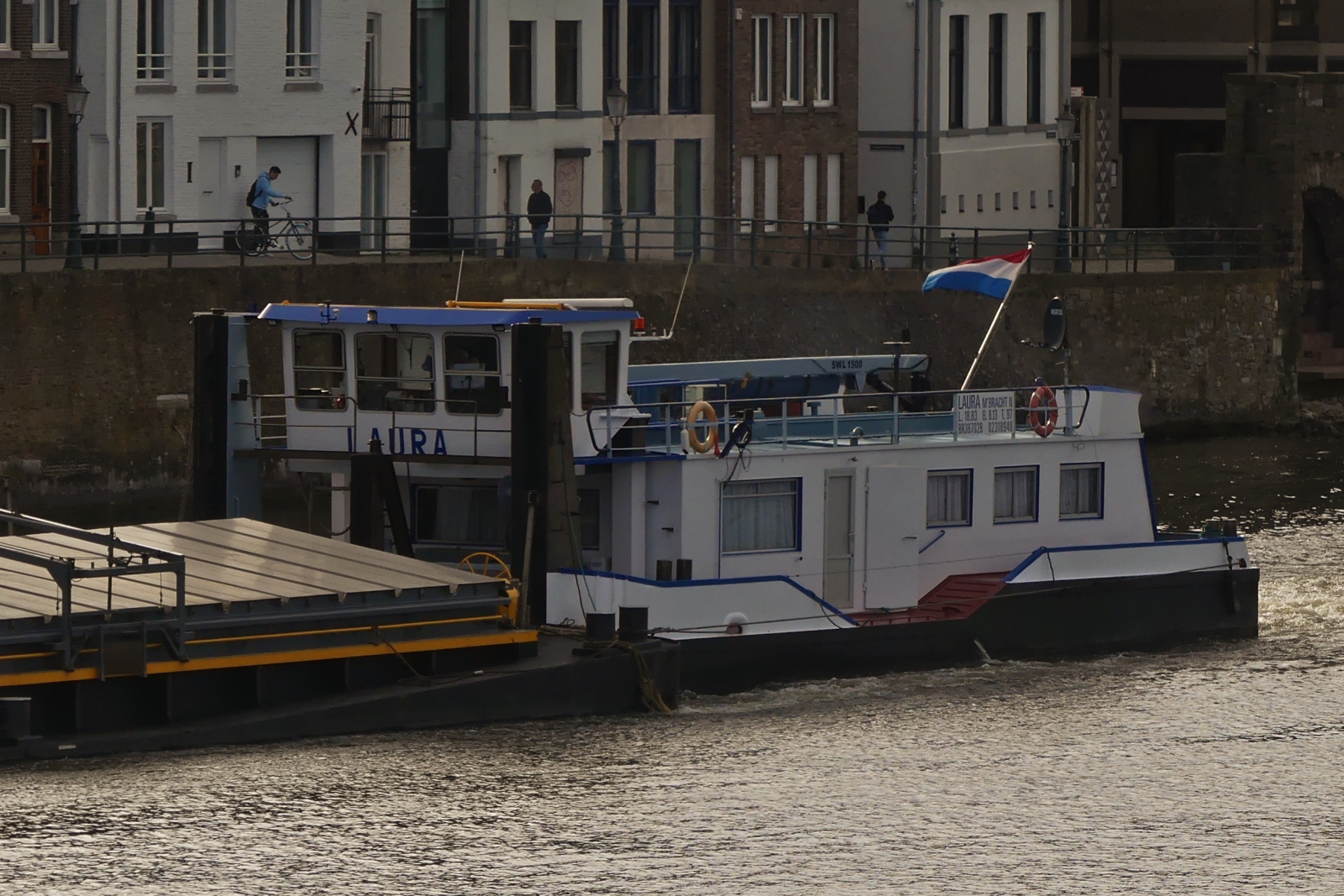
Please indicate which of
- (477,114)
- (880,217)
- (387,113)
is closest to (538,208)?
(387,113)

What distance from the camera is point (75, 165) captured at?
1832 inches

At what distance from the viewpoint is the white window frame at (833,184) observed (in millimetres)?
61969

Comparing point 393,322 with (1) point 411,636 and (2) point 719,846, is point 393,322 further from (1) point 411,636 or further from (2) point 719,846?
(2) point 719,846

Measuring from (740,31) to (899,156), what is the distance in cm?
501

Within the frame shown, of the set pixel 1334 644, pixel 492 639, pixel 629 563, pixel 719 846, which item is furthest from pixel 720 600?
pixel 1334 644

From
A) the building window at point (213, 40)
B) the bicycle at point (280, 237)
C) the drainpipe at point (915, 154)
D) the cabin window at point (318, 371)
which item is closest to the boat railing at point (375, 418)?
the cabin window at point (318, 371)

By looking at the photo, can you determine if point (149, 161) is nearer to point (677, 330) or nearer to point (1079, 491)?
point (677, 330)

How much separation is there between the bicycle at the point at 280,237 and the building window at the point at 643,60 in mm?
9785

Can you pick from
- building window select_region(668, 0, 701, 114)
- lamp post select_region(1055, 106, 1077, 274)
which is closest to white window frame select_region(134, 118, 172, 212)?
building window select_region(668, 0, 701, 114)

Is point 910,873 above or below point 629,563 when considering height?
below

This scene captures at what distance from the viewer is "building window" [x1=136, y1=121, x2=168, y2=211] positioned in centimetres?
4969

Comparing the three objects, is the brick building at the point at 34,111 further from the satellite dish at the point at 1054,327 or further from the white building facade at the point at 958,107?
the satellite dish at the point at 1054,327

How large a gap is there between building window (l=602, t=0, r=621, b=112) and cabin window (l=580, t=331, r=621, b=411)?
29.9 meters

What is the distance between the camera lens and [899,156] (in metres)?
62.2
